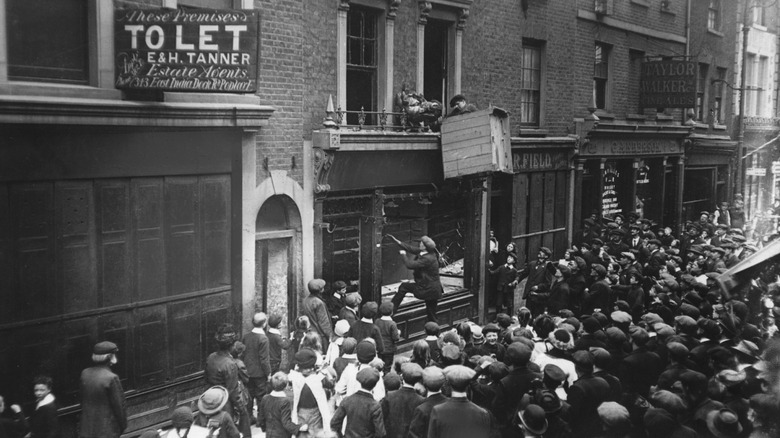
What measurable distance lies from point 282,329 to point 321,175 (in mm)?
2682

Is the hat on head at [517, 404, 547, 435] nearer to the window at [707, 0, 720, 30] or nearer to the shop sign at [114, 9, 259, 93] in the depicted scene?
the shop sign at [114, 9, 259, 93]

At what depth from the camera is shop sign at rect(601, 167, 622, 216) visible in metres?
21.5

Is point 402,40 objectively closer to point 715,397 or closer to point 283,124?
point 283,124

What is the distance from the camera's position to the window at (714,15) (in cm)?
2698

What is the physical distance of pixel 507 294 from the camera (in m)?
15.5

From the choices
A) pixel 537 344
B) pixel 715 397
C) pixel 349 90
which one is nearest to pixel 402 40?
pixel 349 90

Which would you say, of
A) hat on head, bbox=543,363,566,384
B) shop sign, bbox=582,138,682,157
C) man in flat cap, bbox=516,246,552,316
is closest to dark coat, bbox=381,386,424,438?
hat on head, bbox=543,363,566,384

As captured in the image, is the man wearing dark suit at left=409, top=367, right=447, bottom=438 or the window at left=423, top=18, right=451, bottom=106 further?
the window at left=423, top=18, right=451, bottom=106

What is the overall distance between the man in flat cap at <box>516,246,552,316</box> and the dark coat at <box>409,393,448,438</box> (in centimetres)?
704

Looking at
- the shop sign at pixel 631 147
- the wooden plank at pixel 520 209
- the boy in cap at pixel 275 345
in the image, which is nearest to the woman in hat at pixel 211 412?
the boy in cap at pixel 275 345

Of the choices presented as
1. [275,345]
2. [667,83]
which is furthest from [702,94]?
[275,345]

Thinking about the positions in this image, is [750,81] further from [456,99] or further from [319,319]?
[319,319]

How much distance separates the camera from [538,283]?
14156 millimetres

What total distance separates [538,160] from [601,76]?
5.02m
